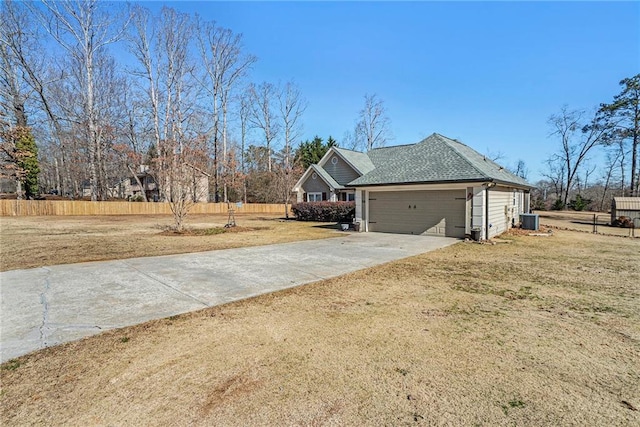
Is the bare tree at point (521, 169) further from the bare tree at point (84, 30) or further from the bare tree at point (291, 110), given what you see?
the bare tree at point (84, 30)

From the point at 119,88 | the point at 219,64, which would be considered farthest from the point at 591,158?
the point at 119,88

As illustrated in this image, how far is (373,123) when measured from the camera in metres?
37.0

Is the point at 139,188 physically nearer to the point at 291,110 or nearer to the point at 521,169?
the point at 291,110

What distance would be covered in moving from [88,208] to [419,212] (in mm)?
27618

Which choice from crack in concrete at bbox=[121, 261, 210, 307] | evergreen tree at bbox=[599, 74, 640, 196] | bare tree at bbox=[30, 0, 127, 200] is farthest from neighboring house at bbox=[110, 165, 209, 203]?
evergreen tree at bbox=[599, 74, 640, 196]

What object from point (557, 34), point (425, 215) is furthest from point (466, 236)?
point (557, 34)

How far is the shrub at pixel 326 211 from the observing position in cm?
1838

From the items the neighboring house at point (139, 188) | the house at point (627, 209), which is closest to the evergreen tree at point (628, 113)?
the house at point (627, 209)

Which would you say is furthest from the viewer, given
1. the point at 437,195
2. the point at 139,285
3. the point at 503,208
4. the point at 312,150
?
the point at 312,150

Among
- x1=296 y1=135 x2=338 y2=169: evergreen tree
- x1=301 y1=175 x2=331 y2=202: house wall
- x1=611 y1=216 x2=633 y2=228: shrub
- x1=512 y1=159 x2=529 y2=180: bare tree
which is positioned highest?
x1=296 y1=135 x2=338 y2=169: evergreen tree

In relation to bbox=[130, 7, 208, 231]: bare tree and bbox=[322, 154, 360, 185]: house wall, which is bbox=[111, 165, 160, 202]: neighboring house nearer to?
bbox=[130, 7, 208, 231]: bare tree

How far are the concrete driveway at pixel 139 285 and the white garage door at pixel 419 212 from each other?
11.8ft

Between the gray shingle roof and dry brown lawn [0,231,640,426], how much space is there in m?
7.36

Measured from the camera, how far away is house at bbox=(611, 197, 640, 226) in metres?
16.9
